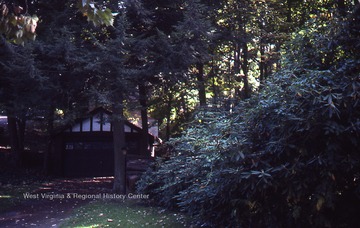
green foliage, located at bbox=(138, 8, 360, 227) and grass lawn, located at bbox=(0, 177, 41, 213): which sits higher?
green foliage, located at bbox=(138, 8, 360, 227)

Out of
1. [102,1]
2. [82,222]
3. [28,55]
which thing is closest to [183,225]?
[82,222]

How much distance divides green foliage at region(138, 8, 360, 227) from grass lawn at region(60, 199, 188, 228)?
2.95 meters

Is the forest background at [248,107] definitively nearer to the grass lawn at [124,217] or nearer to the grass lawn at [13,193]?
the grass lawn at [124,217]

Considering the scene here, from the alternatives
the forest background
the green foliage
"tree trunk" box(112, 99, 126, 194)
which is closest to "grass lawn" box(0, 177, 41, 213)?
the forest background

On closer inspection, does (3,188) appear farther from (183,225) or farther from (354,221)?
(354,221)

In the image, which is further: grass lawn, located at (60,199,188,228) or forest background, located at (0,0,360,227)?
grass lawn, located at (60,199,188,228)

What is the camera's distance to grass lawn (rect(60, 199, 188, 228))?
8.20 meters

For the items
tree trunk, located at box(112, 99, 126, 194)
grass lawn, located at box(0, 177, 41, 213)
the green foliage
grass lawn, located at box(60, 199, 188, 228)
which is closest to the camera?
the green foliage

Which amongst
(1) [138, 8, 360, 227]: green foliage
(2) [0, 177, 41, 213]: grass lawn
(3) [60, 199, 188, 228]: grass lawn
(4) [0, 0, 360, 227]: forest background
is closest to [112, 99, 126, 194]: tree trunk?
(4) [0, 0, 360, 227]: forest background

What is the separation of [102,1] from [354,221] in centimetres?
1159

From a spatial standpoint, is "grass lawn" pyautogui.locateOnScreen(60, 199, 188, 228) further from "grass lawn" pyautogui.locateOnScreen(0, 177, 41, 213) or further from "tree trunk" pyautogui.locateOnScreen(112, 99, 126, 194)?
"grass lawn" pyautogui.locateOnScreen(0, 177, 41, 213)

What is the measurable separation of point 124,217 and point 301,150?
6.41 metres

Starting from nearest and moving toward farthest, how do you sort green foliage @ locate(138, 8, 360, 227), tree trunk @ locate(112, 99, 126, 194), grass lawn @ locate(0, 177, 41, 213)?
green foliage @ locate(138, 8, 360, 227) < grass lawn @ locate(0, 177, 41, 213) < tree trunk @ locate(112, 99, 126, 194)

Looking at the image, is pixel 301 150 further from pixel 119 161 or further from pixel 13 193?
pixel 13 193
